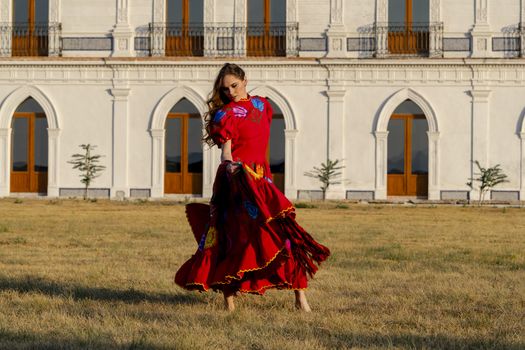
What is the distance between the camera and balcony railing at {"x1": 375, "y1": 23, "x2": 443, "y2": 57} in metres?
26.9

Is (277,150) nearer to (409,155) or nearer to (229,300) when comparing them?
(409,155)

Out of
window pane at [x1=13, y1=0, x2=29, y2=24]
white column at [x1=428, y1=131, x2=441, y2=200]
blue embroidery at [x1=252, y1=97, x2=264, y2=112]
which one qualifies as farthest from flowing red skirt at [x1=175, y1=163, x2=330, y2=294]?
window pane at [x1=13, y1=0, x2=29, y2=24]

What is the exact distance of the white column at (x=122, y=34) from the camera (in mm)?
27422

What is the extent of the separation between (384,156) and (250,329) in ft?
69.9

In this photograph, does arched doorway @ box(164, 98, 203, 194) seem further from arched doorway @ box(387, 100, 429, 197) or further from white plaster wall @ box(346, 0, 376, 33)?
arched doorway @ box(387, 100, 429, 197)

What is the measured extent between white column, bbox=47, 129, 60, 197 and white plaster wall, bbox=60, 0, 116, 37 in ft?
8.83

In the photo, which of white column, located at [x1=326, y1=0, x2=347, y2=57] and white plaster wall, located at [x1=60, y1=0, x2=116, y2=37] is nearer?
white column, located at [x1=326, y1=0, x2=347, y2=57]

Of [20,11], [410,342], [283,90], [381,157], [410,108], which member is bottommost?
[410,342]

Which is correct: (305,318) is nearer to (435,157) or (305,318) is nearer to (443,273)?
(443,273)

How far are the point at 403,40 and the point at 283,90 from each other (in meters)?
3.35

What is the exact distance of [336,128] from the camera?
88.8ft

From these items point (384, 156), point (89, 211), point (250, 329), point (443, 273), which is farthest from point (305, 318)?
point (384, 156)

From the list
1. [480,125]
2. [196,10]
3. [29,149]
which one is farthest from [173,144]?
[480,125]

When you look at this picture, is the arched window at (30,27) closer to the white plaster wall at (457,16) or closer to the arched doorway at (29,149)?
the arched doorway at (29,149)
